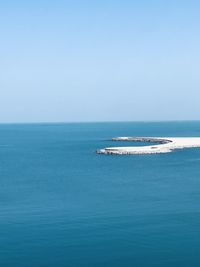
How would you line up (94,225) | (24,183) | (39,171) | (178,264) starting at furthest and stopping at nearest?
1. (39,171)
2. (24,183)
3. (94,225)
4. (178,264)

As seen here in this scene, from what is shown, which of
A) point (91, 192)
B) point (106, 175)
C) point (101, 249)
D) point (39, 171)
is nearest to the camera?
point (101, 249)

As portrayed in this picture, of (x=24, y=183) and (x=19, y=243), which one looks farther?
(x=24, y=183)

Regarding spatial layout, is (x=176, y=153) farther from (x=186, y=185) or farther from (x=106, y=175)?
(x=186, y=185)

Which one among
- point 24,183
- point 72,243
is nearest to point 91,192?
point 24,183

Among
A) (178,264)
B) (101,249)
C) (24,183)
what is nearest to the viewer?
(178,264)

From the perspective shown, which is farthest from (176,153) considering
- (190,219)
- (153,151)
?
(190,219)

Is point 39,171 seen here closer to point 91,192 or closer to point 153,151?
point 91,192

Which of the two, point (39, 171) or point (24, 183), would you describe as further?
point (39, 171)

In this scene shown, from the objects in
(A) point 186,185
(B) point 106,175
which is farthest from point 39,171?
(A) point 186,185

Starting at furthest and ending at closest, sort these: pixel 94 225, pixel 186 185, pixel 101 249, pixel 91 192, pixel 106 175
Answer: pixel 106 175 < pixel 186 185 < pixel 91 192 < pixel 94 225 < pixel 101 249
